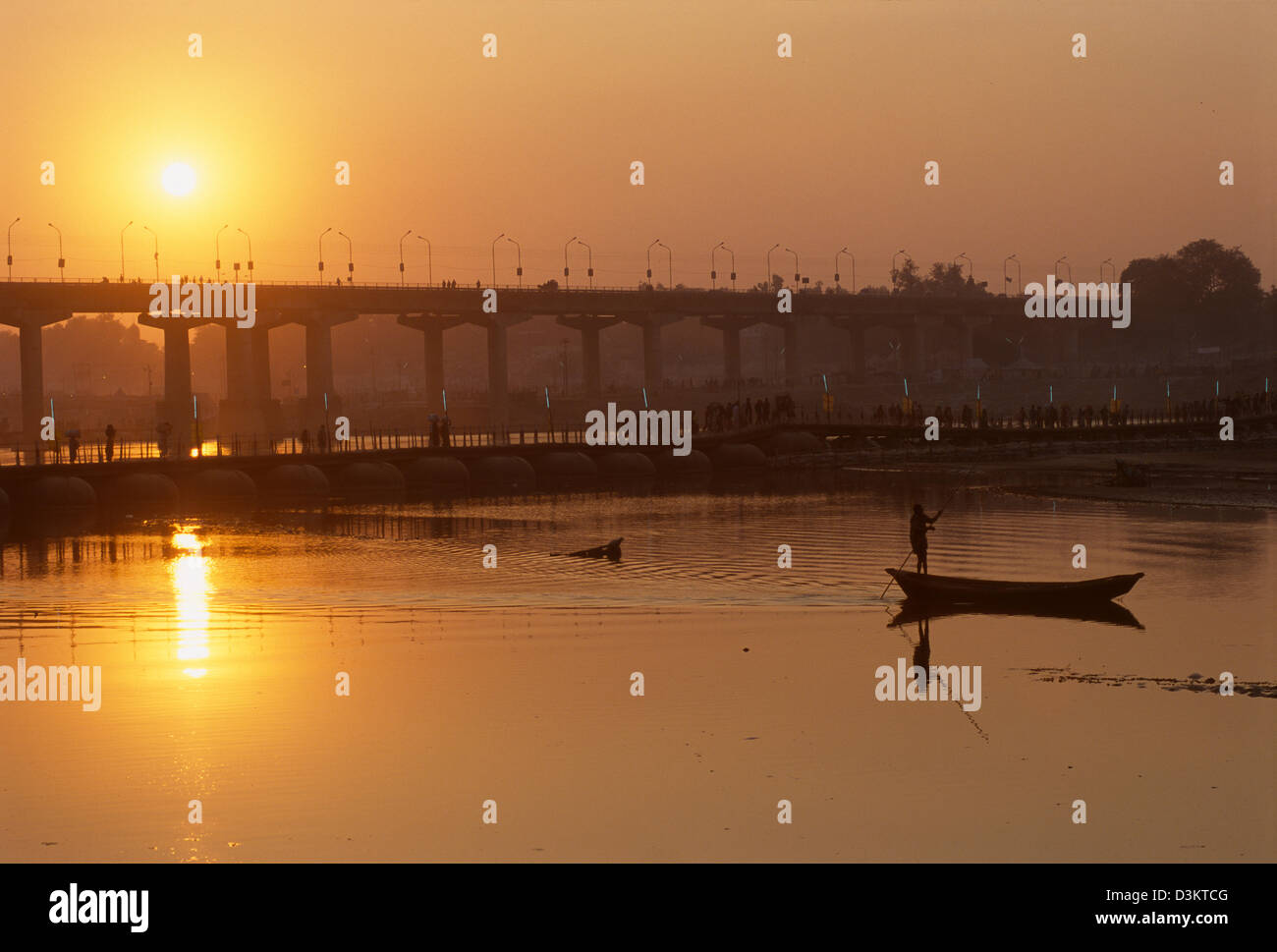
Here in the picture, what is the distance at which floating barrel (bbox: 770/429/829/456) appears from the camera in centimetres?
9638

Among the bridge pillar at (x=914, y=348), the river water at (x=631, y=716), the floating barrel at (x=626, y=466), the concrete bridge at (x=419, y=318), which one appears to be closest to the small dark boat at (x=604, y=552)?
the river water at (x=631, y=716)

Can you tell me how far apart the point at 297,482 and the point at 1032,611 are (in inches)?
1987

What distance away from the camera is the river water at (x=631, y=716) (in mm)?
17891

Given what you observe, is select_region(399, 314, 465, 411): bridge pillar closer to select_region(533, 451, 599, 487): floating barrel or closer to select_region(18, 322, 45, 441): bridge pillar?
select_region(18, 322, 45, 441): bridge pillar

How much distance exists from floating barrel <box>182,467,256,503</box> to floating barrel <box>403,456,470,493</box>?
33.4 ft

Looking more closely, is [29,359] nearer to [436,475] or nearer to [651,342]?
[436,475]

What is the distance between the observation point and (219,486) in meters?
74.1

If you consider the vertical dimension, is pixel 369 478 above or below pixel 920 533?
above

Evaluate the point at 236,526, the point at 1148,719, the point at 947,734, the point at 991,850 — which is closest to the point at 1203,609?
the point at 1148,719

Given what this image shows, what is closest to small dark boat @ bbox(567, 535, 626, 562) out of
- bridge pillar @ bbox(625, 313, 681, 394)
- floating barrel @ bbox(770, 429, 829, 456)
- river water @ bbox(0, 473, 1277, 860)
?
river water @ bbox(0, 473, 1277, 860)

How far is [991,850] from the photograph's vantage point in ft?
55.7

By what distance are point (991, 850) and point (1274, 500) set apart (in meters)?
53.2

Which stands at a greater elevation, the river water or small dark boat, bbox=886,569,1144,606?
small dark boat, bbox=886,569,1144,606

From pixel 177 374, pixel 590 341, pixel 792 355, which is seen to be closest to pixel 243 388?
pixel 177 374
